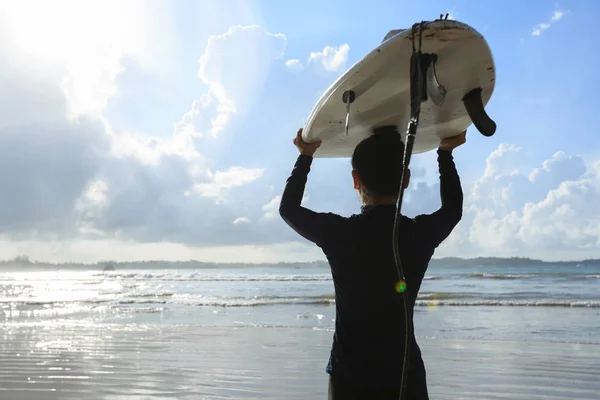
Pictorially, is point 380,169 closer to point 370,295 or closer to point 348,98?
point 348,98

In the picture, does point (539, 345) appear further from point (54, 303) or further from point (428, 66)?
point (54, 303)

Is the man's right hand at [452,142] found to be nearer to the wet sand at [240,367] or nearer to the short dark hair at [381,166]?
the short dark hair at [381,166]

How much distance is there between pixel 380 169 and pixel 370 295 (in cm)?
44

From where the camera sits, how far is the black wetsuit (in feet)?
5.56

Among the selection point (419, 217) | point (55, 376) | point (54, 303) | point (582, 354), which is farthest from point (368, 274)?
point (54, 303)

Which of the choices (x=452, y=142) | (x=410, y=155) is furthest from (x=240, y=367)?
(x=410, y=155)

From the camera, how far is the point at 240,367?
6.80m

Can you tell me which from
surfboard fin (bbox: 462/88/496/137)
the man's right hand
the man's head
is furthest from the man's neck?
the man's right hand

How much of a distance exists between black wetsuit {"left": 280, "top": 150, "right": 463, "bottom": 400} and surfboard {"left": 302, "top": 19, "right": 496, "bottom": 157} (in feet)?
1.48

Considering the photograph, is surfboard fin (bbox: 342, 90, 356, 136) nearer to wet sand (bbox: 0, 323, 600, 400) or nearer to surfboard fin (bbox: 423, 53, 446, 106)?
surfboard fin (bbox: 423, 53, 446, 106)

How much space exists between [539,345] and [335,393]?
7748 millimetres

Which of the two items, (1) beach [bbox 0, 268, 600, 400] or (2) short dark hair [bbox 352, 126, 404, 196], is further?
(1) beach [bbox 0, 268, 600, 400]

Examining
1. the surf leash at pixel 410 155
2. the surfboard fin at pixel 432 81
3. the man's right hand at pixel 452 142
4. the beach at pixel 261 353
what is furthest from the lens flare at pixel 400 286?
the beach at pixel 261 353

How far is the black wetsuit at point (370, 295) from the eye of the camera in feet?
5.56
